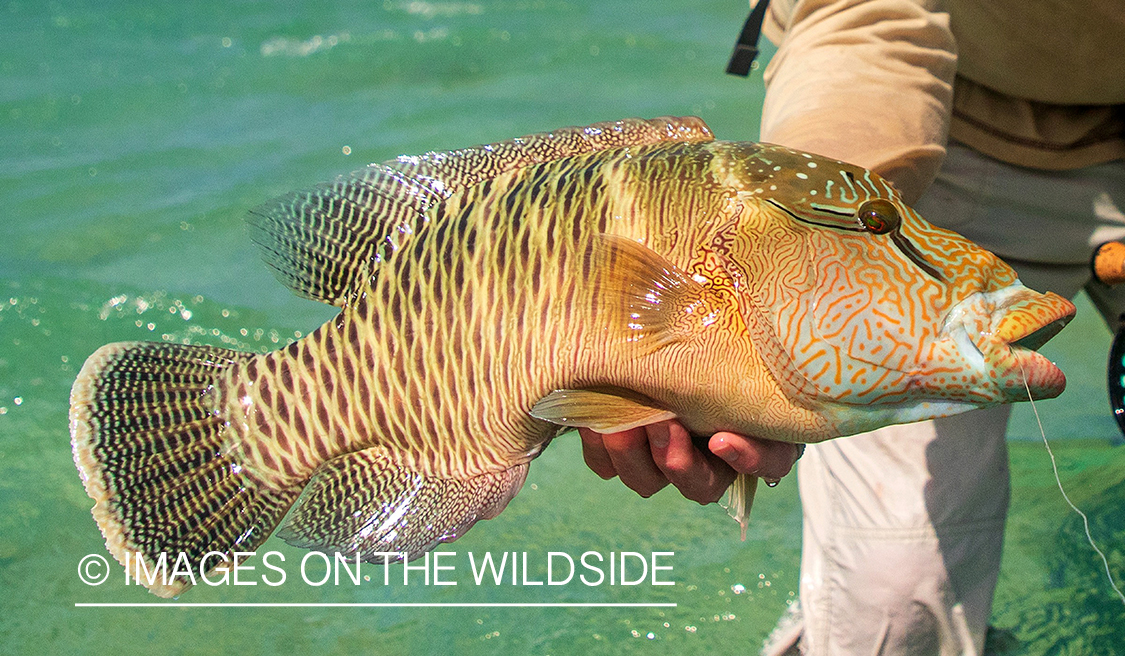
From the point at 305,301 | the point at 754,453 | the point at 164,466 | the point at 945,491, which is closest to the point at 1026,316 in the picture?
the point at 754,453

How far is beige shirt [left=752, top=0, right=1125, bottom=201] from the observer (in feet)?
6.99

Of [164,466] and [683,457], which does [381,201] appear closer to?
[164,466]

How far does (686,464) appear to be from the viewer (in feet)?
6.18

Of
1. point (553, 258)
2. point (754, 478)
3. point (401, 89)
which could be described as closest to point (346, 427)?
point (553, 258)

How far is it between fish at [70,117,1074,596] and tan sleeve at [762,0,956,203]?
1.06 ft

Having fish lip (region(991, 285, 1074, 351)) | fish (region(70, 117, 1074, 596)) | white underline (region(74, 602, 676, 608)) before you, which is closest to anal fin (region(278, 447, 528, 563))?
fish (region(70, 117, 1074, 596))

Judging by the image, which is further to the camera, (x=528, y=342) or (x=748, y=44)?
(x=748, y=44)

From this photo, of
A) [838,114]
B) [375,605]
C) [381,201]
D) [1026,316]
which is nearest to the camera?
[1026,316]

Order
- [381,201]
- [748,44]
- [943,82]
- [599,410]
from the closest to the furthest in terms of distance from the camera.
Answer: [599,410], [381,201], [943,82], [748,44]

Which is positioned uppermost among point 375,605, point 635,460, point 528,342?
point 528,342

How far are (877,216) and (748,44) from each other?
3.58 ft

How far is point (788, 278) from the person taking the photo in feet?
5.54

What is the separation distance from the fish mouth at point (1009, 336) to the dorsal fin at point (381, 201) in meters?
0.60

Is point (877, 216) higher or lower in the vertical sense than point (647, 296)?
higher
